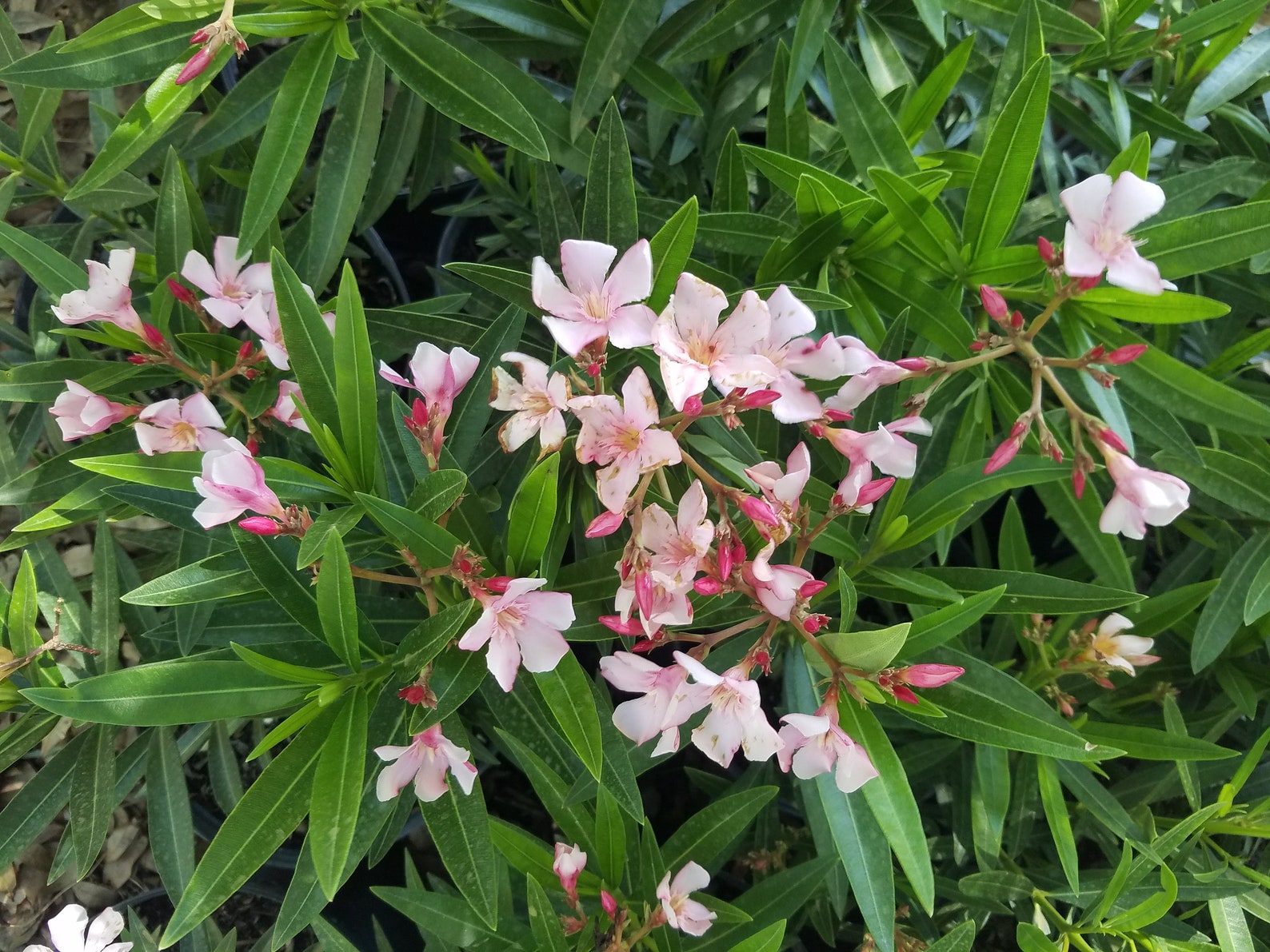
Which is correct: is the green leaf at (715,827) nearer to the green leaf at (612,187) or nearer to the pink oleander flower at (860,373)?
the pink oleander flower at (860,373)

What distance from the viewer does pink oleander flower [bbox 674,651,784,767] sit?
2.36 ft

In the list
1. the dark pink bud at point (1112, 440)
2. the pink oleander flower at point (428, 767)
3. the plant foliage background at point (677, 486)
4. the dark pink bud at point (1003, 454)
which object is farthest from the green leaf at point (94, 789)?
the dark pink bud at point (1112, 440)

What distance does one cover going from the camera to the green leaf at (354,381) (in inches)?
30.6

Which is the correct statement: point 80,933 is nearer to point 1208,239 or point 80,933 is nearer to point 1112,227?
point 1112,227

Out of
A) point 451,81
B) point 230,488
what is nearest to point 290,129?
point 451,81

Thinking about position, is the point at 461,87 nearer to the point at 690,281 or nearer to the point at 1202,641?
the point at 690,281

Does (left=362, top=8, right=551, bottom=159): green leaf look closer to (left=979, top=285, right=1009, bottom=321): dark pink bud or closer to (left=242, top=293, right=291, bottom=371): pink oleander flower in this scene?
(left=242, top=293, right=291, bottom=371): pink oleander flower

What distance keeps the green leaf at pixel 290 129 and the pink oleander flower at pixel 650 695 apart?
2.10 feet

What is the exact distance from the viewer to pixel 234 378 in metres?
1.15

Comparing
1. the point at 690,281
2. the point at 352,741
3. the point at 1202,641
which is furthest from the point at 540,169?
the point at 1202,641

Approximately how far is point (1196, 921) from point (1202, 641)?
585 millimetres

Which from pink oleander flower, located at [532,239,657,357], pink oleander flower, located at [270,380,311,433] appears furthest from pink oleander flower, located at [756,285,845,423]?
pink oleander flower, located at [270,380,311,433]

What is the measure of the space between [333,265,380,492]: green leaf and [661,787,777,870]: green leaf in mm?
674

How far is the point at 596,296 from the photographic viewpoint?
715mm
